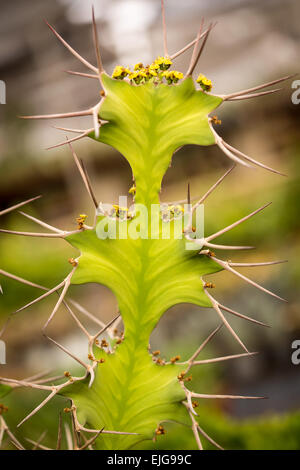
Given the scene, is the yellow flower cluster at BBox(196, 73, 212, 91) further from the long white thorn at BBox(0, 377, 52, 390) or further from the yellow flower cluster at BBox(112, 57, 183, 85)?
the long white thorn at BBox(0, 377, 52, 390)

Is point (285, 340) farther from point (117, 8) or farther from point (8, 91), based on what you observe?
point (8, 91)

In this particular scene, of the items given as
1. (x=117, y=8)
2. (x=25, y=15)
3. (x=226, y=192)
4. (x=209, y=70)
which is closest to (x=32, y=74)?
(x=25, y=15)

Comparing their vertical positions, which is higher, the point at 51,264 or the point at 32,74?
the point at 32,74

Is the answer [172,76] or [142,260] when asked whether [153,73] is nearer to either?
[172,76]
